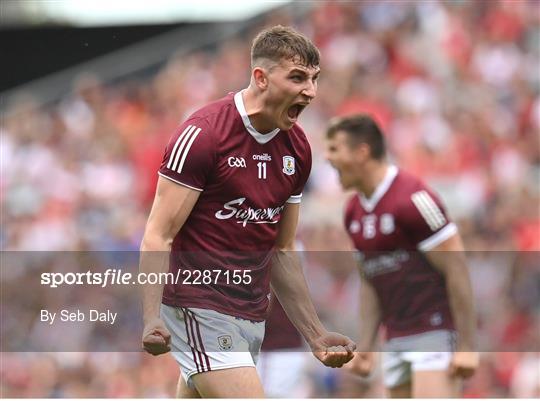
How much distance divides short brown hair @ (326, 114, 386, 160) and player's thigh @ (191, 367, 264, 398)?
2.59 metres

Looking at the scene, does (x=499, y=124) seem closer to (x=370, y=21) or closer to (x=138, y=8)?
(x=370, y=21)

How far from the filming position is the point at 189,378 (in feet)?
16.1

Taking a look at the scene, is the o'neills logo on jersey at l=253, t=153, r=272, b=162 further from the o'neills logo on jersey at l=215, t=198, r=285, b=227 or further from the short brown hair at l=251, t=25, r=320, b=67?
the short brown hair at l=251, t=25, r=320, b=67

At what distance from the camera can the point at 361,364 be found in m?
6.89

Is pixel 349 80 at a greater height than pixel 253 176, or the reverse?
pixel 349 80

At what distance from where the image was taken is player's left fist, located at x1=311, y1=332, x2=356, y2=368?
470 centimetres

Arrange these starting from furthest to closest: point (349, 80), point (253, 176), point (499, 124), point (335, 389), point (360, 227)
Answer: point (349, 80) → point (499, 124) → point (335, 389) → point (360, 227) → point (253, 176)

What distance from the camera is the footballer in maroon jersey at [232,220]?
4.65 meters

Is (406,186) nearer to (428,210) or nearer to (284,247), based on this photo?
(428,210)

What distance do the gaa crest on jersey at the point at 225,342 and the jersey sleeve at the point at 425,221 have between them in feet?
7.07

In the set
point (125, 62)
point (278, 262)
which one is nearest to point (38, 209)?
point (125, 62)

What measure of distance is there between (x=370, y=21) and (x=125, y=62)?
11.4 ft

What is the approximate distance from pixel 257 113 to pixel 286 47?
0.30 m

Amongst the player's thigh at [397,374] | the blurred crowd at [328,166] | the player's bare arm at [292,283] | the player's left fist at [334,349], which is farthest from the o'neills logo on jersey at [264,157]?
the blurred crowd at [328,166]
